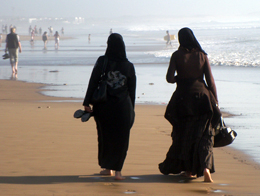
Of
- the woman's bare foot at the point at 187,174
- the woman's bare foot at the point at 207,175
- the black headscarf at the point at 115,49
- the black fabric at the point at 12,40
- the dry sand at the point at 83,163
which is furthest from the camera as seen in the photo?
the black fabric at the point at 12,40

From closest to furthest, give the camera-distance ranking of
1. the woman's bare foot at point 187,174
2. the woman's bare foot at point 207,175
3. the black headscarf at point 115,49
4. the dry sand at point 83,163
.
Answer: the dry sand at point 83,163 → the woman's bare foot at point 207,175 → the black headscarf at point 115,49 → the woman's bare foot at point 187,174

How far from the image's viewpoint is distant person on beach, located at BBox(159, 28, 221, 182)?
15.8ft

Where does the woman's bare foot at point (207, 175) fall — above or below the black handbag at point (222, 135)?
below

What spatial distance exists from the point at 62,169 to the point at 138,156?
107 cm

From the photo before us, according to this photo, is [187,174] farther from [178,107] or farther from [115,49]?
[115,49]

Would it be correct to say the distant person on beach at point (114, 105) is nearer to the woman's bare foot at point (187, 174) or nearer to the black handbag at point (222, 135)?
the woman's bare foot at point (187, 174)

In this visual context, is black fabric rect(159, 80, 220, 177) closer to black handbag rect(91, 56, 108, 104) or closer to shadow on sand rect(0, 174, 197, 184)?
shadow on sand rect(0, 174, 197, 184)

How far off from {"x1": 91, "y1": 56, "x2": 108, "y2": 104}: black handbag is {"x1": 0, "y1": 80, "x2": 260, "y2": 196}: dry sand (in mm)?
797

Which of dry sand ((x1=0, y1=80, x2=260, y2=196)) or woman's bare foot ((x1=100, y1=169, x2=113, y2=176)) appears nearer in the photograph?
dry sand ((x1=0, y1=80, x2=260, y2=196))

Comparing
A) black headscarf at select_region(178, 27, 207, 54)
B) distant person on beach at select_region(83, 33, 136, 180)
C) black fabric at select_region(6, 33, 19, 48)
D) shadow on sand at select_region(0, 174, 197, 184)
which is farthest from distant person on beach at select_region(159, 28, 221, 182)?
black fabric at select_region(6, 33, 19, 48)

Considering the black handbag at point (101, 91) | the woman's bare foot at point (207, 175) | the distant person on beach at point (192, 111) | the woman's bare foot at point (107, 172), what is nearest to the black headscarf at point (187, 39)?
the distant person on beach at point (192, 111)

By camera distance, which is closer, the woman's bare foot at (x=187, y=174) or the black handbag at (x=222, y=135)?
the black handbag at (x=222, y=135)

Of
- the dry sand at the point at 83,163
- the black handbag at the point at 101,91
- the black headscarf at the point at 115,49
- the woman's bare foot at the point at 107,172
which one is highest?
the black headscarf at the point at 115,49

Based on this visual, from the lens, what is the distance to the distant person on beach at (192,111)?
4.82m
